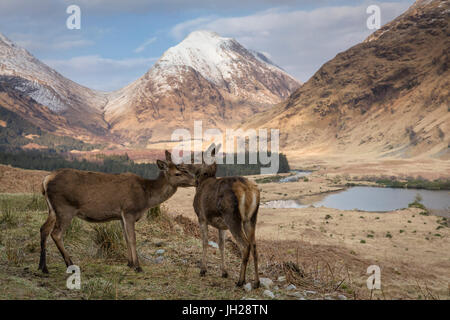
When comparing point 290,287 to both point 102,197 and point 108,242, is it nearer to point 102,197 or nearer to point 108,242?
point 102,197

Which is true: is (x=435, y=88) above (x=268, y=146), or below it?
above

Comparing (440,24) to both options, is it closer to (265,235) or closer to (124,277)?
(265,235)

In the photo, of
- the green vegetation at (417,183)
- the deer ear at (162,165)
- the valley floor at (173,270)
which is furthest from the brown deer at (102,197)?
the green vegetation at (417,183)

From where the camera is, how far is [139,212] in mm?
7090

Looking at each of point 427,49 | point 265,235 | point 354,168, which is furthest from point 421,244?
point 427,49

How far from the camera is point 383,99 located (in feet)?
436

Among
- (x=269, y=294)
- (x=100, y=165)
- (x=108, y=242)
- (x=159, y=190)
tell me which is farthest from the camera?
(x=100, y=165)

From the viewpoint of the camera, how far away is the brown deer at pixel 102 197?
6.41 meters

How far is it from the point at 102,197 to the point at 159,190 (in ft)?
3.84

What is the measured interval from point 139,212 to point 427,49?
15268 centimetres

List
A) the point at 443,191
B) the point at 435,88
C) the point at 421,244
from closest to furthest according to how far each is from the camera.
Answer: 1. the point at 421,244
2. the point at 443,191
3. the point at 435,88

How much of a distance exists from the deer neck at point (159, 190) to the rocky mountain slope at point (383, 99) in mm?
96524

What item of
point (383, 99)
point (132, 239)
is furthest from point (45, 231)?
point (383, 99)

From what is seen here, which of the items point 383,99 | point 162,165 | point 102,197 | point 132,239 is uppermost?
point 383,99
